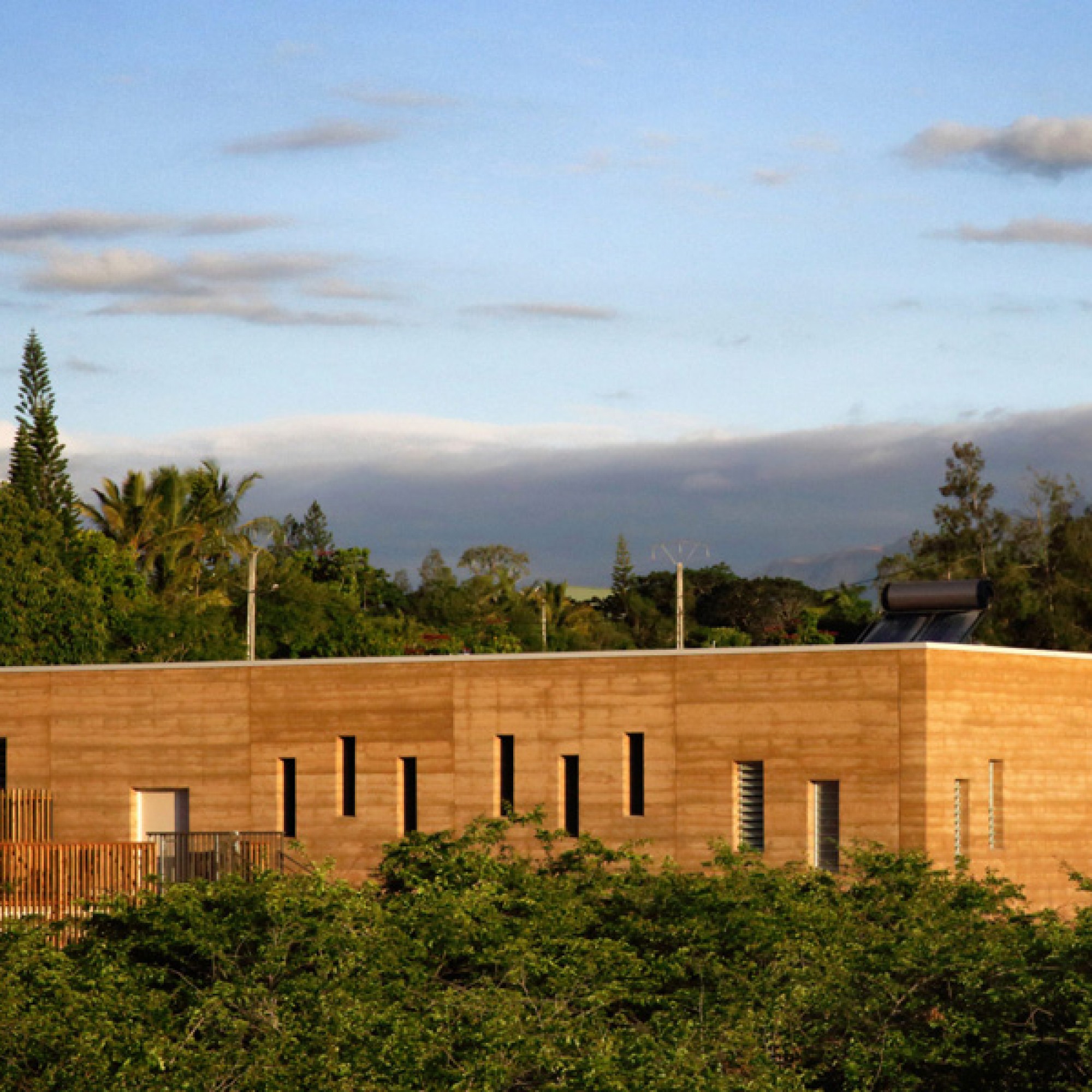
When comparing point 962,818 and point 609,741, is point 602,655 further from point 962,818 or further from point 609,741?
point 962,818

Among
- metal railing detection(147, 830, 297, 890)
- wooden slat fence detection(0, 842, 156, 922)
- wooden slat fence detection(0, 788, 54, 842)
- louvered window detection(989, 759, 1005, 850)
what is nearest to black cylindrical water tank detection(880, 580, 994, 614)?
louvered window detection(989, 759, 1005, 850)

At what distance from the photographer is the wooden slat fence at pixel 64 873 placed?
31.0 m

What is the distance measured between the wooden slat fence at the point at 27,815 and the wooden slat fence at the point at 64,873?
2.11 m

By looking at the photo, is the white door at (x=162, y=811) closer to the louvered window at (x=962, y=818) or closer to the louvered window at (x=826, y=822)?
the louvered window at (x=826, y=822)

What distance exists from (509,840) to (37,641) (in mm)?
26326

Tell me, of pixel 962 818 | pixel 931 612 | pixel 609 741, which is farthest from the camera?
pixel 931 612

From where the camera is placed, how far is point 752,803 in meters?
30.8

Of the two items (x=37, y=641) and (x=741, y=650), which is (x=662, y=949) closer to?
(x=741, y=650)

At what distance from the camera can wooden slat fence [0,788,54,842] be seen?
111 feet

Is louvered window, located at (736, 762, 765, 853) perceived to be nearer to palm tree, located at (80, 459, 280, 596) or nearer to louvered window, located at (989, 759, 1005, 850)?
louvered window, located at (989, 759, 1005, 850)

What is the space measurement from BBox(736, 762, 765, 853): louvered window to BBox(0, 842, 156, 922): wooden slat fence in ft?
31.6

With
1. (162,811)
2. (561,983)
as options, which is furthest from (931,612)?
(162,811)

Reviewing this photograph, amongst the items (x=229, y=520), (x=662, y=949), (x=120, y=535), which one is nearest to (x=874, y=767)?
(x=662, y=949)

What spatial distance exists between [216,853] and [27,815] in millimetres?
4722
